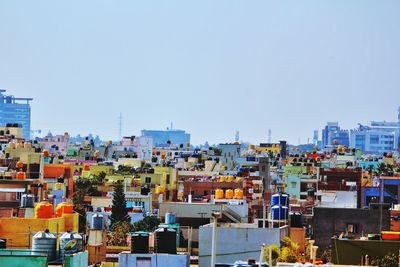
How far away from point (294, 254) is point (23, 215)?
18.8 metres

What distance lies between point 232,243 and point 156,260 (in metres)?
6.23

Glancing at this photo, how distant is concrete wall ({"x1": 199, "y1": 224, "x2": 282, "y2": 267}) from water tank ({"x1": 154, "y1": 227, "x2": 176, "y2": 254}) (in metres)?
3.15

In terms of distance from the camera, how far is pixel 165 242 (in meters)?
37.1

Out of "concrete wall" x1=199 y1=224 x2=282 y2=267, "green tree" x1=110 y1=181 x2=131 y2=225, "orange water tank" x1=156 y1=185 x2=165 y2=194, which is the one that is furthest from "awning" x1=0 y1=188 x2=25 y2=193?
"concrete wall" x1=199 y1=224 x2=282 y2=267

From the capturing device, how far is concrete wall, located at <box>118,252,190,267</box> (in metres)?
35.3

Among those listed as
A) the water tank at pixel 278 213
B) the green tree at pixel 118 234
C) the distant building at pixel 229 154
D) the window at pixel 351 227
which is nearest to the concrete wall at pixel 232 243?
the water tank at pixel 278 213

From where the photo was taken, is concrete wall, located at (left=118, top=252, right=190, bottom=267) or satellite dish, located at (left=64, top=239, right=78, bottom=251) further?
satellite dish, located at (left=64, top=239, right=78, bottom=251)

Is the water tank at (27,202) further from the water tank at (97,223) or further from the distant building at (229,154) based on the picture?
the distant building at (229,154)

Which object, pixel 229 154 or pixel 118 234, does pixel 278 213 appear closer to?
pixel 118 234

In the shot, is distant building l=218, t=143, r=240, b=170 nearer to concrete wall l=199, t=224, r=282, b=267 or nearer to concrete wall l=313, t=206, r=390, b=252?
concrete wall l=313, t=206, r=390, b=252

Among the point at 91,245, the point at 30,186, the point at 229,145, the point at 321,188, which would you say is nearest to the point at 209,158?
the point at 229,145

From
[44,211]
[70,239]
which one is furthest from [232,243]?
[44,211]

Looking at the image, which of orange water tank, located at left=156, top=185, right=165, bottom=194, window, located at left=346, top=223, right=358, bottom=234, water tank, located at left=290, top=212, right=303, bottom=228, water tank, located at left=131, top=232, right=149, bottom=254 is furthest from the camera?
orange water tank, located at left=156, top=185, right=165, bottom=194

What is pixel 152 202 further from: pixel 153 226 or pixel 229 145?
pixel 229 145
